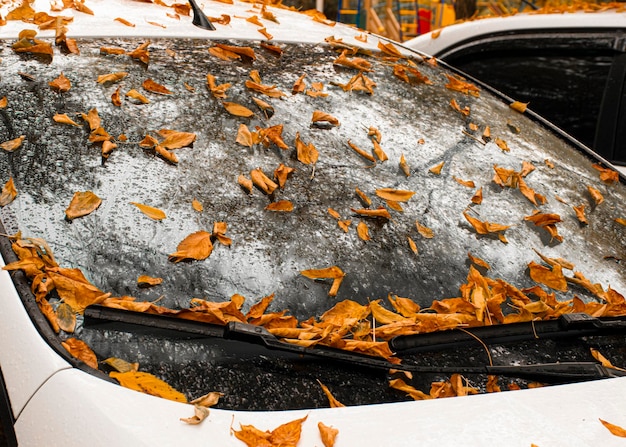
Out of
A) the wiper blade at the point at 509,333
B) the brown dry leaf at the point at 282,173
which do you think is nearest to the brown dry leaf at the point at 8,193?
the brown dry leaf at the point at 282,173

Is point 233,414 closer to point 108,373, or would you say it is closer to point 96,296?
point 108,373

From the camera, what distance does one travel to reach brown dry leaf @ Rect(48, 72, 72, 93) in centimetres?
204

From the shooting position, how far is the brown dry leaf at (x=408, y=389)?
1564 mm

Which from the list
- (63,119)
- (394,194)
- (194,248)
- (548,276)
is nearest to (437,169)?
(394,194)

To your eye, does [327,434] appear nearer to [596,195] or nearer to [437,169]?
[437,169]

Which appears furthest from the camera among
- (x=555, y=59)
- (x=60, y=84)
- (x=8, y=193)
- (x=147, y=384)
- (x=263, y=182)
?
(x=555, y=59)

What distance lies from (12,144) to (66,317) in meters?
0.55

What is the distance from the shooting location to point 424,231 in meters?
2.01

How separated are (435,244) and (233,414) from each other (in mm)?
806

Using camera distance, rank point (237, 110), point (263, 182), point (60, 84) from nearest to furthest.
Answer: point (263, 182)
point (60, 84)
point (237, 110)

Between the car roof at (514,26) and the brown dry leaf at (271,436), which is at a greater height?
the car roof at (514,26)

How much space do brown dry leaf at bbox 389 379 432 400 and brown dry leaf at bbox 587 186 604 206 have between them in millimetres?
1158

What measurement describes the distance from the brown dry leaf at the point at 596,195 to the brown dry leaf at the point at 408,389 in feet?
3.80

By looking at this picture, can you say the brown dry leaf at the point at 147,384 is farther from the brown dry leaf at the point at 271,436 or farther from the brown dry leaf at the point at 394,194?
the brown dry leaf at the point at 394,194
